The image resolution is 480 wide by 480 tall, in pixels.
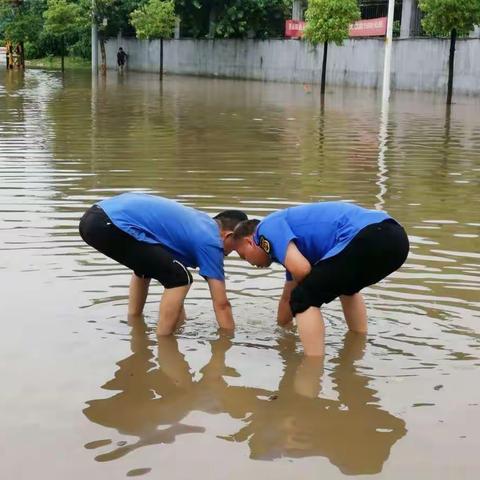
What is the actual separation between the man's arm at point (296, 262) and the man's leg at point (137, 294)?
120 cm

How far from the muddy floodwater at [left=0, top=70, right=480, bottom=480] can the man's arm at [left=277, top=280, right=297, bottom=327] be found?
3.4 inches

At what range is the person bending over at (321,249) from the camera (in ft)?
13.7

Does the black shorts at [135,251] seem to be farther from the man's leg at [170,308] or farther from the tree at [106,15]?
the tree at [106,15]

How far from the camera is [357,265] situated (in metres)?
4.20

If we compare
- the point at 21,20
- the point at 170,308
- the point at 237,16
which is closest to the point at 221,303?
the point at 170,308

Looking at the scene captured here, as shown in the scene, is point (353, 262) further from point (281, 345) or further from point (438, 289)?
point (438, 289)

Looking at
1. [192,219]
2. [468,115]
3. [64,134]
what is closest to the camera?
[192,219]

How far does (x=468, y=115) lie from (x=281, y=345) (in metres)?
16.7

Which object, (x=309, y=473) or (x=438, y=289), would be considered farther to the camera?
(x=438, y=289)

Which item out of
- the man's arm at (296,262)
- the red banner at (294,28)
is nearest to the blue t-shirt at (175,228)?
the man's arm at (296,262)

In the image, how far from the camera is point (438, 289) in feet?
19.0

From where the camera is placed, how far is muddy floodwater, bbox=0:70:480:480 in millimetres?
3400

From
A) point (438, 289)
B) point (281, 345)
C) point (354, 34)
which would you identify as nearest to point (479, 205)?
point (438, 289)

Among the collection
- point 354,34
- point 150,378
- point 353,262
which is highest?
point 354,34
